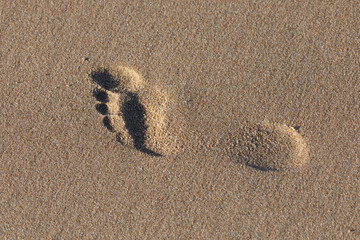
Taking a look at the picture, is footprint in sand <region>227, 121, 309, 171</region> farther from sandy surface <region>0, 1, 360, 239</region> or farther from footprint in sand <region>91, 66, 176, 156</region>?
footprint in sand <region>91, 66, 176, 156</region>

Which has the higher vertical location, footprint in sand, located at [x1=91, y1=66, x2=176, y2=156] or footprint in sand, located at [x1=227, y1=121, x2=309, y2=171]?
footprint in sand, located at [x1=227, y1=121, x2=309, y2=171]

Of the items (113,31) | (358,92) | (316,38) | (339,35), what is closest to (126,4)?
(113,31)

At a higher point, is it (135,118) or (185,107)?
(185,107)

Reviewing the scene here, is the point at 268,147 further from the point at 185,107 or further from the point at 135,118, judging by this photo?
the point at 135,118

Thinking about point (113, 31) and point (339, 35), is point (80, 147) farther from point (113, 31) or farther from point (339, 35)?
point (339, 35)

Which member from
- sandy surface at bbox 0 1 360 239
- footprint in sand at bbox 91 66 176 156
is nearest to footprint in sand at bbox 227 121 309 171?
sandy surface at bbox 0 1 360 239

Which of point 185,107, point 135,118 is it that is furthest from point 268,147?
point 135,118
